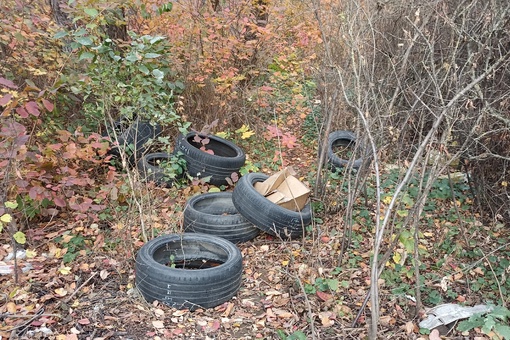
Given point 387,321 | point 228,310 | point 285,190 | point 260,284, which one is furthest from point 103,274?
point 387,321

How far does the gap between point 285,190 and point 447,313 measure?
2066 millimetres

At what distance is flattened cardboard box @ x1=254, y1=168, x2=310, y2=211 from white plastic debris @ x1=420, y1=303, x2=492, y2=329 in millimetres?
1708

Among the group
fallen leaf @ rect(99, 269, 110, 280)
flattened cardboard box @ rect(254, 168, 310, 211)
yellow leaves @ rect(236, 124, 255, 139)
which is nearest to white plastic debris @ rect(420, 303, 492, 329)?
flattened cardboard box @ rect(254, 168, 310, 211)

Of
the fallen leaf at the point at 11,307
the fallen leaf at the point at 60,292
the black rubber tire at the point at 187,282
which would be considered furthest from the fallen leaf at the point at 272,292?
the fallen leaf at the point at 11,307

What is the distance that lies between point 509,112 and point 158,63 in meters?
4.33

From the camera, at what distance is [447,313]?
10.2 feet

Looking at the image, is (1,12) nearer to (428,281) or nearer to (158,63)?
(158,63)

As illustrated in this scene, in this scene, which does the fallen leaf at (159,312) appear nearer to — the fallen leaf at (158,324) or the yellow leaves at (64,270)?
the fallen leaf at (158,324)

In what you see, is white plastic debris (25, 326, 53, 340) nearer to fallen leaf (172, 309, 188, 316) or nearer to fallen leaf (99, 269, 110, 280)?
fallen leaf (99, 269, 110, 280)

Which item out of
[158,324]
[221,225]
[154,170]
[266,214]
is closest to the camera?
[158,324]

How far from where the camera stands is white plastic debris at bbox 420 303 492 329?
9.94 ft

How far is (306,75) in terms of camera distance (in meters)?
8.49

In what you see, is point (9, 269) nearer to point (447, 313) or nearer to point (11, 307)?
point (11, 307)

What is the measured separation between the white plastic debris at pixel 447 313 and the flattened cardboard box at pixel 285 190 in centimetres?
171
